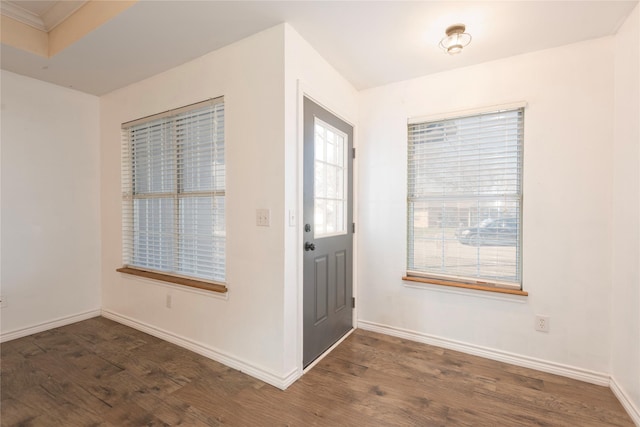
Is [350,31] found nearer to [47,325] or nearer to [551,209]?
[551,209]

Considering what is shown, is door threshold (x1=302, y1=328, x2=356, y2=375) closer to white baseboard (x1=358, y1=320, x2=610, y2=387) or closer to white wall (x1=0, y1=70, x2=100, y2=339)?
white baseboard (x1=358, y1=320, x2=610, y2=387)

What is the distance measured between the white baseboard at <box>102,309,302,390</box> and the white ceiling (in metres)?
2.37

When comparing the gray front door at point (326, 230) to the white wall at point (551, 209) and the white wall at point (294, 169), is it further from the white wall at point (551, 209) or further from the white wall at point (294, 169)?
the white wall at point (551, 209)

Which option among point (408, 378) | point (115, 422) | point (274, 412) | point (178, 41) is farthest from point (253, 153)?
point (408, 378)

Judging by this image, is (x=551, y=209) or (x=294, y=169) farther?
(x=551, y=209)

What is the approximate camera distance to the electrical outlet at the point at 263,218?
83.0 inches

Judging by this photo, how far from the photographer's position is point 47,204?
299cm

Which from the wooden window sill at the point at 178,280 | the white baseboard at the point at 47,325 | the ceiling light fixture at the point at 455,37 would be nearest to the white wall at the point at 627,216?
the ceiling light fixture at the point at 455,37

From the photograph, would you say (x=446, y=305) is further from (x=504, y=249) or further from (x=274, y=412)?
(x=274, y=412)

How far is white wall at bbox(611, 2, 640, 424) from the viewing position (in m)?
1.78

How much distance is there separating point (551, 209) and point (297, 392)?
225 cm

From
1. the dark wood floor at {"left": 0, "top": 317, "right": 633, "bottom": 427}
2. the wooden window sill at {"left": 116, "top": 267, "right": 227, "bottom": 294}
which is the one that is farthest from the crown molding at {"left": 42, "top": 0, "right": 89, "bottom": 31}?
the dark wood floor at {"left": 0, "top": 317, "right": 633, "bottom": 427}

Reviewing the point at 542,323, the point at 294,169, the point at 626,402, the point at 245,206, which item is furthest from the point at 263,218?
the point at 626,402

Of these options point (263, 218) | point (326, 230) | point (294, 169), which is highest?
point (294, 169)
